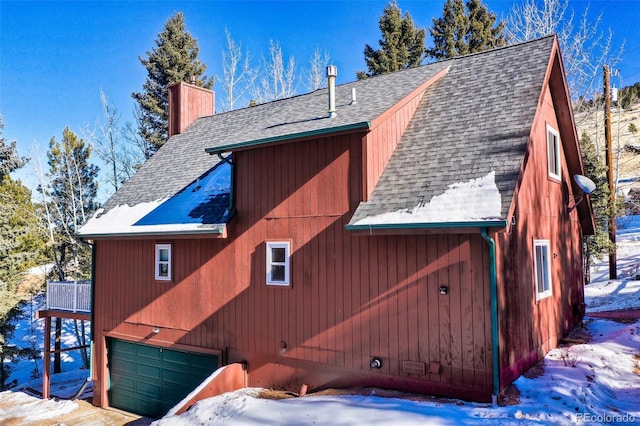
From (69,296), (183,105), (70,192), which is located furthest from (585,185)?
(70,192)

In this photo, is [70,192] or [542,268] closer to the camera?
[542,268]

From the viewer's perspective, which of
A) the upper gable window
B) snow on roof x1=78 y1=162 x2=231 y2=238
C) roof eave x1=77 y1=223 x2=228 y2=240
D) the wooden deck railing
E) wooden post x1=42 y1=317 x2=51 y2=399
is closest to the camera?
roof eave x1=77 y1=223 x2=228 y2=240

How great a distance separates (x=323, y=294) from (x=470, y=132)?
4070mm

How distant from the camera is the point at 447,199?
6977 millimetres

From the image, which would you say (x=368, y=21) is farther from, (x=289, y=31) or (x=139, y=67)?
(x=139, y=67)

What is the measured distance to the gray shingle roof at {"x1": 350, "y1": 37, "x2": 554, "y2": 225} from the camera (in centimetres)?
730

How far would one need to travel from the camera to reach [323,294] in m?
8.27

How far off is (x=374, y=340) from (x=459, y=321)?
5.03 feet

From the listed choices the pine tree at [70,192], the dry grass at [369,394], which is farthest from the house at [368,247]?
the pine tree at [70,192]

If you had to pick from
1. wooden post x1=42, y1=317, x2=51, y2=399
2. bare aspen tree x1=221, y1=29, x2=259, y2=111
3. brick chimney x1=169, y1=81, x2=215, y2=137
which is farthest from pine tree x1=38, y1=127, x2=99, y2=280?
brick chimney x1=169, y1=81, x2=215, y2=137

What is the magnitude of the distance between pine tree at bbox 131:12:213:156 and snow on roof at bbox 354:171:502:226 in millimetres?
23852

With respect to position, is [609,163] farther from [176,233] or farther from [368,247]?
[176,233]

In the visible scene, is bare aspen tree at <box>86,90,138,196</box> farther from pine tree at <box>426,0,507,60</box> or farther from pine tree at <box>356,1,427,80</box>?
pine tree at <box>426,0,507,60</box>

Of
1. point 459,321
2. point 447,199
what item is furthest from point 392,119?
point 459,321
